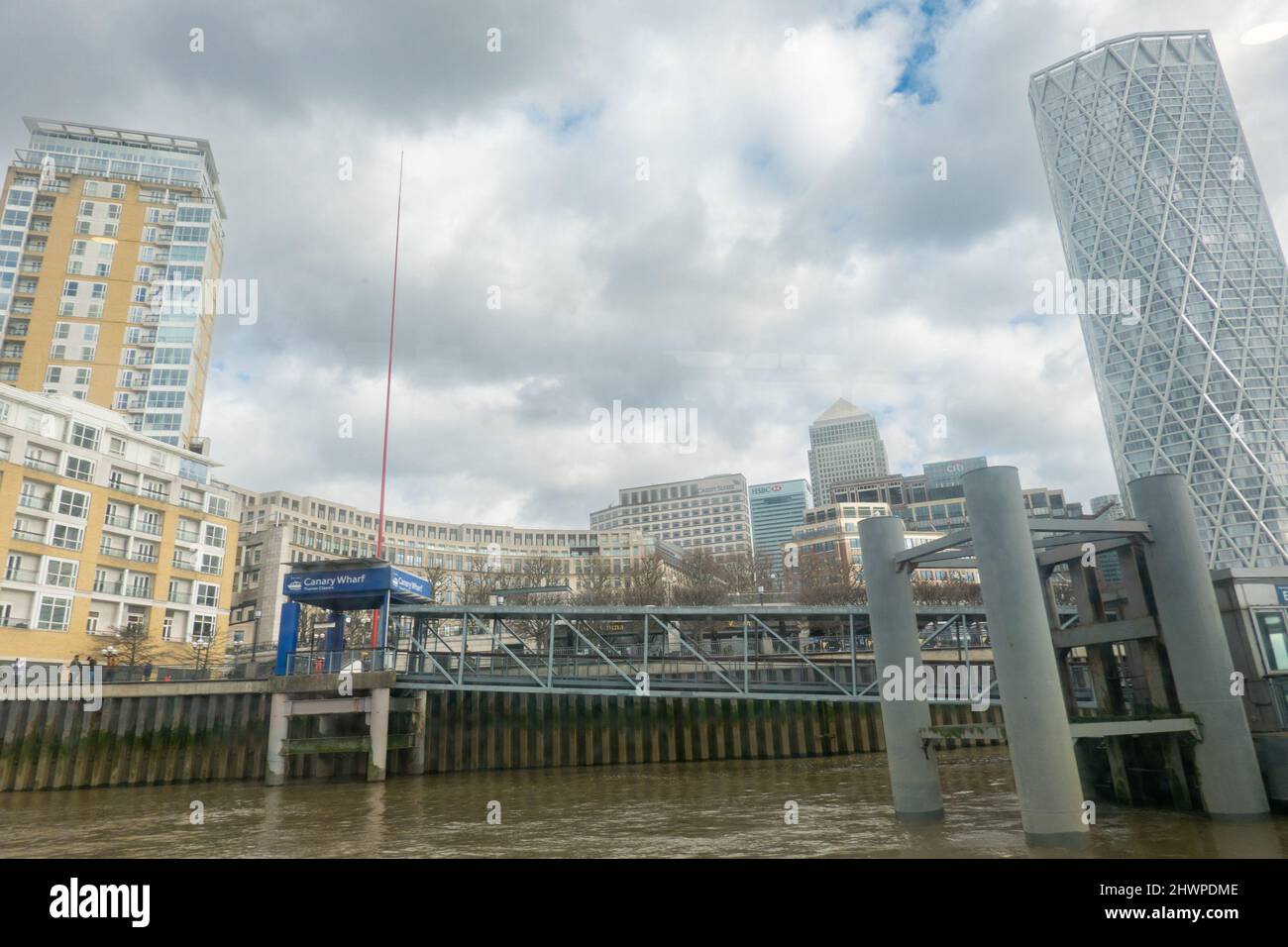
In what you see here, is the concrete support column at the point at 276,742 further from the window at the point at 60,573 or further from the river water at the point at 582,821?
the window at the point at 60,573

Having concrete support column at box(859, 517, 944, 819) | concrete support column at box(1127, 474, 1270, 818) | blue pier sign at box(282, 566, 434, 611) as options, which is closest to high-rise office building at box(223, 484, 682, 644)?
blue pier sign at box(282, 566, 434, 611)

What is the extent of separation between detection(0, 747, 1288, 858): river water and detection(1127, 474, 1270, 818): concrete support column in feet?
2.33

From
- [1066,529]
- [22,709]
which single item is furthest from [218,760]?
[1066,529]

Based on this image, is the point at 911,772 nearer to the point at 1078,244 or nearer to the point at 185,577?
the point at 185,577

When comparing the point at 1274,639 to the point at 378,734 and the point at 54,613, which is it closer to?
the point at 378,734

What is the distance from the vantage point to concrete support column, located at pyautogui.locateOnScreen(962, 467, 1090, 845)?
45.1ft

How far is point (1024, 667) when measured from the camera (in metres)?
14.0

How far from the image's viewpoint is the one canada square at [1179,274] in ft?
444

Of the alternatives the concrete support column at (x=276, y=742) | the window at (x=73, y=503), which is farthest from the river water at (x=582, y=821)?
the window at (x=73, y=503)

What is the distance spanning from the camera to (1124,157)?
154m

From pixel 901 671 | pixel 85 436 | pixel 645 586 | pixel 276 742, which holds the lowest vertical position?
pixel 276 742

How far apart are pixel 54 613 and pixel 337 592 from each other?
34.3 m

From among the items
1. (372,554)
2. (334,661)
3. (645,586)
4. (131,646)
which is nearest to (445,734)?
(334,661)
